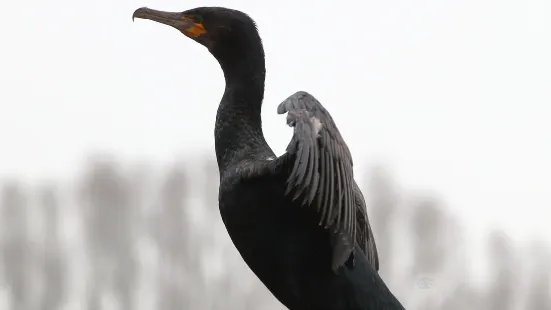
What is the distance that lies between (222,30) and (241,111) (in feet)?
1.48

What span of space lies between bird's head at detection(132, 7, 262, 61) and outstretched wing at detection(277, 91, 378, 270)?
695mm

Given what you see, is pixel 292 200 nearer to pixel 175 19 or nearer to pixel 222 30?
pixel 222 30

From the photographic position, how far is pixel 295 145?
18.5ft

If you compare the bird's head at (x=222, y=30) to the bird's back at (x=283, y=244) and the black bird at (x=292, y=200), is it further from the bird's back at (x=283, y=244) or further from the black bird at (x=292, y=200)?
the bird's back at (x=283, y=244)

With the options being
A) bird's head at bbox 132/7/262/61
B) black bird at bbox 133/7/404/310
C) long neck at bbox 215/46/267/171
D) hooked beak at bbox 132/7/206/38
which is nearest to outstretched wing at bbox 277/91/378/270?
black bird at bbox 133/7/404/310

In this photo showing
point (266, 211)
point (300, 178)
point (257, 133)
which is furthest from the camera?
point (257, 133)

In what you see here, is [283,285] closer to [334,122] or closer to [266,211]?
[266,211]

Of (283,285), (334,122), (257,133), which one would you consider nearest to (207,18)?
(257,133)

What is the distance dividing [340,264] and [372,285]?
288 mm

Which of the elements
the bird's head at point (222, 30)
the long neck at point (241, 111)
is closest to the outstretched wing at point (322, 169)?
A: the long neck at point (241, 111)

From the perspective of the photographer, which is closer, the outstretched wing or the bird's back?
the outstretched wing

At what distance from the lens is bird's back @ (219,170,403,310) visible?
5.97 metres

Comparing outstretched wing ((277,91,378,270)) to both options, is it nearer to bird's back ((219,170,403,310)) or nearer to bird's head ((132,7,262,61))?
bird's back ((219,170,403,310))

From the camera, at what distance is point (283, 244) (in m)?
5.99
